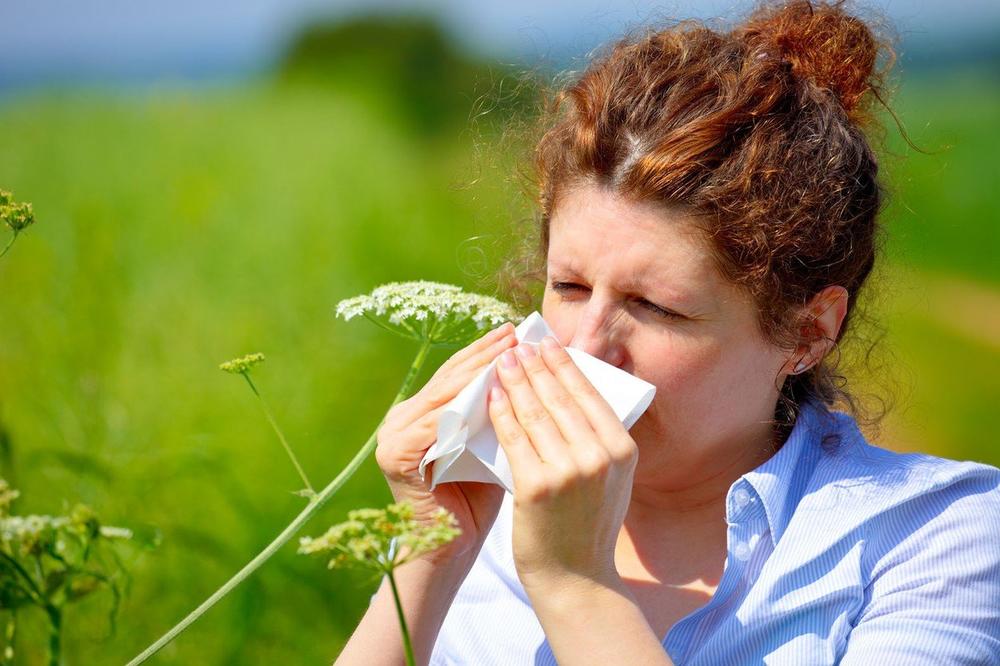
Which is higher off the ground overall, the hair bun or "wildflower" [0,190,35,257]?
"wildflower" [0,190,35,257]

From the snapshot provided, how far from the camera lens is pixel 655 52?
203cm

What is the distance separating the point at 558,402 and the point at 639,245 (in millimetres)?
370

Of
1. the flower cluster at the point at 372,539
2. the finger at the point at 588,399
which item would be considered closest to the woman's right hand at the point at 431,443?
the finger at the point at 588,399

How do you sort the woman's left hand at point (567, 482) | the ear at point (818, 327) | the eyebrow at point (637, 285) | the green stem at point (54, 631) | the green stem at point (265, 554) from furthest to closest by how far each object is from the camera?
the ear at point (818, 327), the eyebrow at point (637, 285), the woman's left hand at point (567, 482), the green stem at point (265, 554), the green stem at point (54, 631)

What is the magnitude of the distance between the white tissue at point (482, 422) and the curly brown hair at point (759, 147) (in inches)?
12.2

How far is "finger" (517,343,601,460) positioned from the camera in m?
1.50

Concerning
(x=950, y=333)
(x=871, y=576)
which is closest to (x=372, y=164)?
(x=950, y=333)

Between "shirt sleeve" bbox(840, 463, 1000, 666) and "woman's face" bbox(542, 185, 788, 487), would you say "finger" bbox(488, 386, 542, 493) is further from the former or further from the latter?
"shirt sleeve" bbox(840, 463, 1000, 666)

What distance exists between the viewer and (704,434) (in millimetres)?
1885

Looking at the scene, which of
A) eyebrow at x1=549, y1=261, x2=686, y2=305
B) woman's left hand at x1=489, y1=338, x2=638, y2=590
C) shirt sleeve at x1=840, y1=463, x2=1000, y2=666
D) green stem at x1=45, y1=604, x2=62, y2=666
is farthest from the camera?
eyebrow at x1=549, y1=261, x2=686, y2=305

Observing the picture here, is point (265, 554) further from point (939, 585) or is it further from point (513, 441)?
point (939, 585)

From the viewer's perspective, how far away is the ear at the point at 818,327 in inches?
78.4

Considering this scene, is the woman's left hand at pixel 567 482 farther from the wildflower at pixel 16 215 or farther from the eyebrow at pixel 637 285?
the wildflower at pixel 16 215

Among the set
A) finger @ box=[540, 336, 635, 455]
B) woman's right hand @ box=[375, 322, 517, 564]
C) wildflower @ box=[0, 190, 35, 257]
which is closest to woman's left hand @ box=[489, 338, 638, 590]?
finger @ box=[540, 336, 635, 455]
